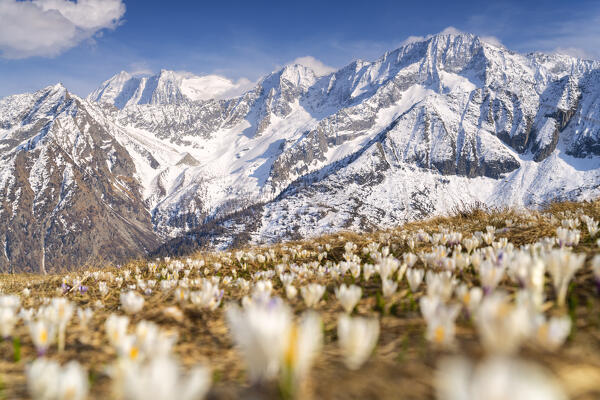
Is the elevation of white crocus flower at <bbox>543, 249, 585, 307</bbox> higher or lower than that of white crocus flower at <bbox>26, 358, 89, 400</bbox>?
higher

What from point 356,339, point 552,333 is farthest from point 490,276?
point 356,339

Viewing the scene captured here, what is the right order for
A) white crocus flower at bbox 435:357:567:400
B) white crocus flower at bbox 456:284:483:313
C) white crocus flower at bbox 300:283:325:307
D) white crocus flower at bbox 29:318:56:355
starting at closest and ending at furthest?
white crocus flower at bbox 435:357:567:400 < white crocus flower at bbox 456:284:483:313 < white crocus flower at bbox 29:318:56:355 < white crocus flower at bbox 300:283:325:307

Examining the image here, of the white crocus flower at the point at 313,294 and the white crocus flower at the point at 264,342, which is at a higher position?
the white crocus flower at the point at 264,342

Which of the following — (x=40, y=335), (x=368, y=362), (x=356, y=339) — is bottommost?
(x=368, y=362)

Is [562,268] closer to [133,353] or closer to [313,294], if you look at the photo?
[313,294]

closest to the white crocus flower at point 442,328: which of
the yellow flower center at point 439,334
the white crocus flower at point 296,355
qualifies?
the yellow flower center at point 439,334

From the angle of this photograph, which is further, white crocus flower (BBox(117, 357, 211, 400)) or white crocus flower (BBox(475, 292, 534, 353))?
white crocus flower (BBox(475, 292, 534, 353))

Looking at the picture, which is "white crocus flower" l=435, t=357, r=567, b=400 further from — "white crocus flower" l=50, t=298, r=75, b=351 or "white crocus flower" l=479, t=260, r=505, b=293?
"white crocus flower" l=50, t=298, r=75, b=351

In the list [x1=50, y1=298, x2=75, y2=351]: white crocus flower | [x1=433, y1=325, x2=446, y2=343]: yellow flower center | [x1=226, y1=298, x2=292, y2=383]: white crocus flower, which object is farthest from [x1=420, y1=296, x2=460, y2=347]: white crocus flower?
[x1=50, y1=298, x2=75, y2=351]: white crocus flower

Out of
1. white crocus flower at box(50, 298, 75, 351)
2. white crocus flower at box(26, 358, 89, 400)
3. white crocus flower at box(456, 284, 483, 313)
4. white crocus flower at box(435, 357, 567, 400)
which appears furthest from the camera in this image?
white crocus flower at box(50, 298, 75, 351)

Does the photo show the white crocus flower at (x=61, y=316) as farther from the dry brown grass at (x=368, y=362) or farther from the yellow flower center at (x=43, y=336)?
the yellow flower center at (x=43, y=336)

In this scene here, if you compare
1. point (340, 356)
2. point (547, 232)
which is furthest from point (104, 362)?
point (547, 232)
